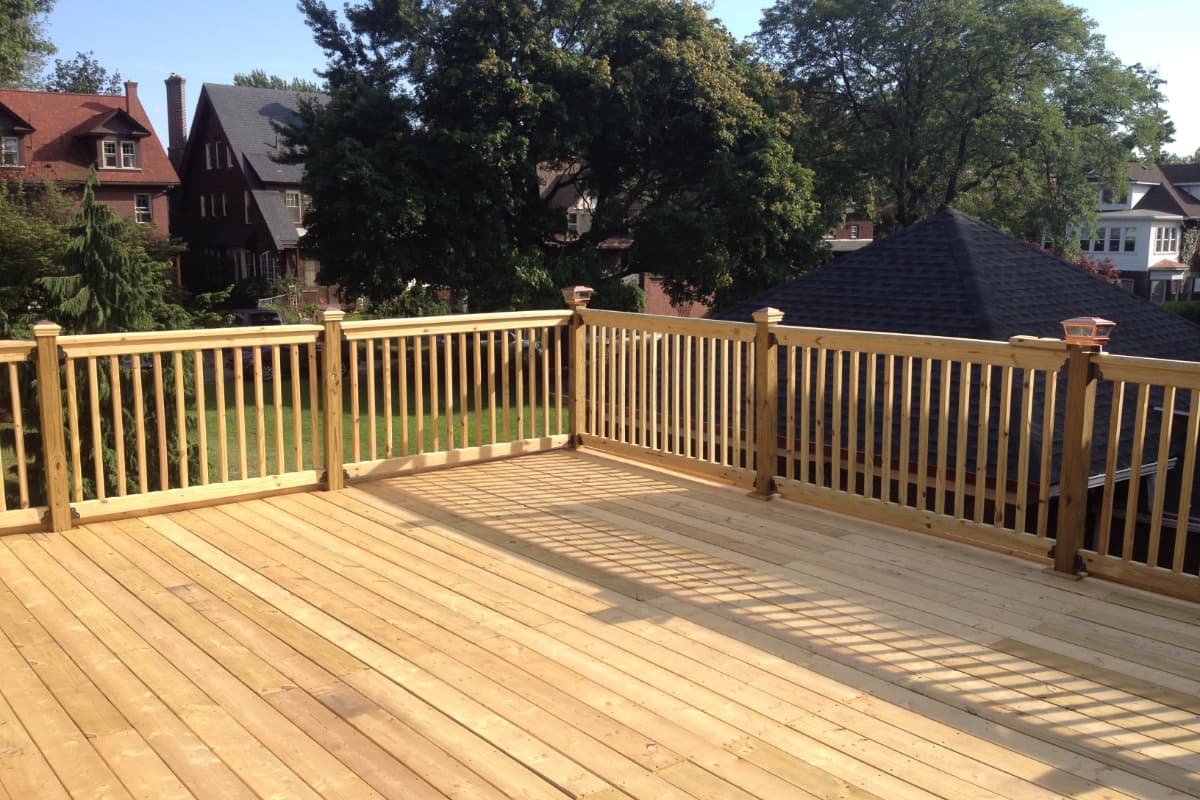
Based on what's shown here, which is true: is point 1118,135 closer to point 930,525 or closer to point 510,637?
point 930,525

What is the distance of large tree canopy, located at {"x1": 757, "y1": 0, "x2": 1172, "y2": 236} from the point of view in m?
23.1

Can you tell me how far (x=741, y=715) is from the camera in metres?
3.11

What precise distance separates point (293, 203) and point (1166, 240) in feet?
116

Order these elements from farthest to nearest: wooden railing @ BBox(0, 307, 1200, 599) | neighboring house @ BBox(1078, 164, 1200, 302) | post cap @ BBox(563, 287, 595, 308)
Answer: neighboring house @ BBox(1078, 164, 1200, 302) → post cap @ BBox(563, 287, 595, 308) → wooden railing @ BBox(0, 307, 1200, 599)

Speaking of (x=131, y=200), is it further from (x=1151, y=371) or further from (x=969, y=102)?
(x=1151, y=371)

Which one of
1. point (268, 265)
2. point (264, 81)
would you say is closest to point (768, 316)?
point (268, 265)

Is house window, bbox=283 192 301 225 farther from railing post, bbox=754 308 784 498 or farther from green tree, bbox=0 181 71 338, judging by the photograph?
railing post, bbox=754 308 784 498

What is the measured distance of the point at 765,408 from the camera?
5684mm

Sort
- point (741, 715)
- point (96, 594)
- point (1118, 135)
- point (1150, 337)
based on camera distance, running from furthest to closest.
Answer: point (1118, 135) < point (1150, 337) < point (96, 594) < point (741, 715)

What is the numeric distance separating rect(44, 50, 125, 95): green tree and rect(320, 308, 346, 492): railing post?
5789cm

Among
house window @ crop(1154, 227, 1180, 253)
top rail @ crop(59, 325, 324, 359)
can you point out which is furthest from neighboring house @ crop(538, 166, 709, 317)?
house window @ crop(1154, 227, 1180, 253)

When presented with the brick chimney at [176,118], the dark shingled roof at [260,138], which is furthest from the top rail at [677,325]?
the brick chimney at [176,118]

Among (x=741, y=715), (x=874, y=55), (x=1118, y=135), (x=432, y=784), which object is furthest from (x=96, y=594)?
(x=1118, y=135)

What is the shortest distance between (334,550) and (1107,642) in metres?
3.22
